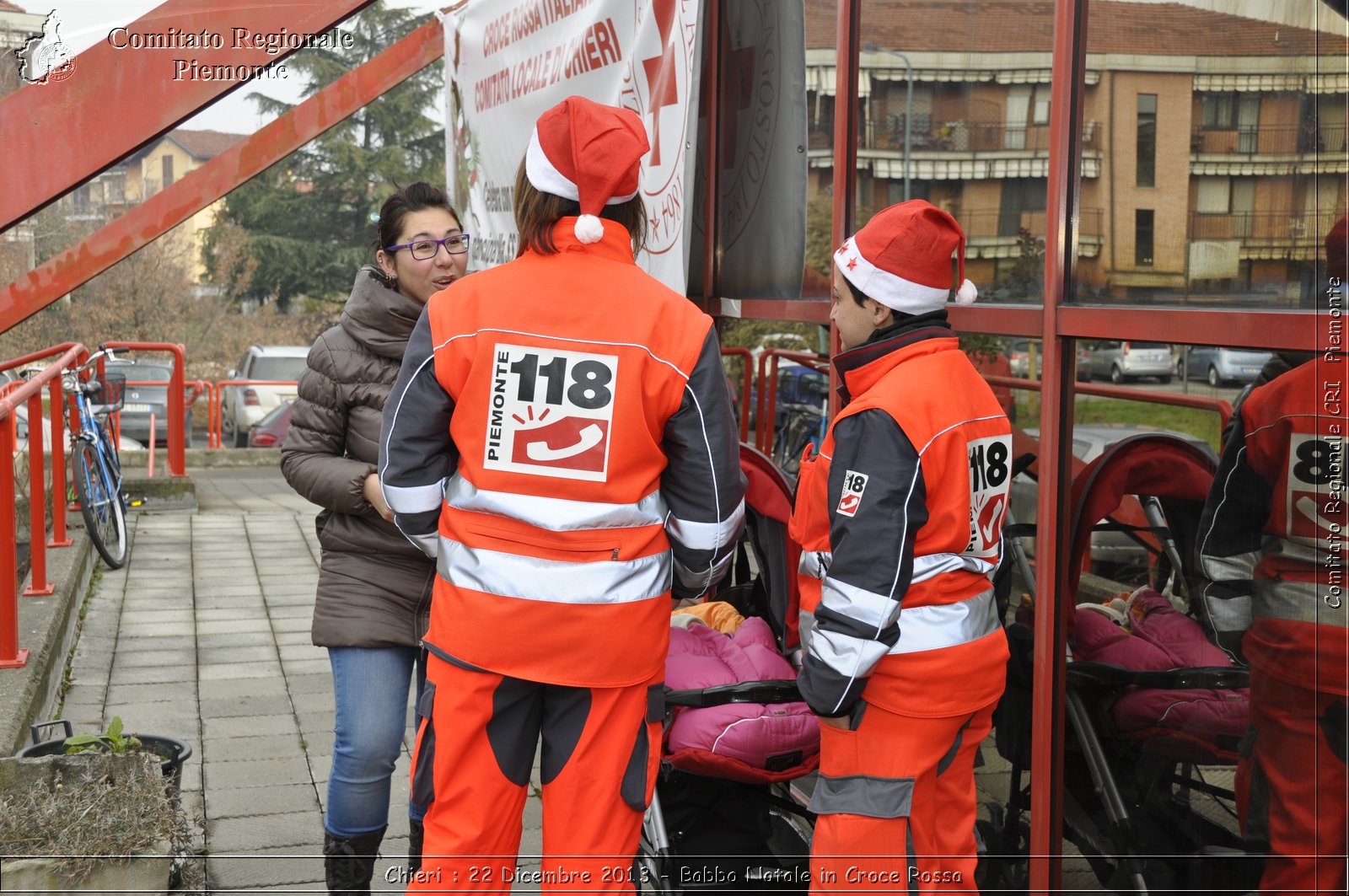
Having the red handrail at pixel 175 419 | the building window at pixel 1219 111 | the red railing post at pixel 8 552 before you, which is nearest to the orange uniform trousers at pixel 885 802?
the building window at pixel 1219 111

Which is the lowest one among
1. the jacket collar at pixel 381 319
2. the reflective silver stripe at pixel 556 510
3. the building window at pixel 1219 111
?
the reflective silver stripe at pixel 556 510

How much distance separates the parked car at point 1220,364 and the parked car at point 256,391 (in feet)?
54.3

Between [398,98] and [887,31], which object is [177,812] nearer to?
[887,31]

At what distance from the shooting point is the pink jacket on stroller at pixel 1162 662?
103 inches

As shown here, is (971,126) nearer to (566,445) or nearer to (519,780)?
(566,445)

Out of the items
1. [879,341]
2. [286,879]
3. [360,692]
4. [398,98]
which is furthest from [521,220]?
[398,98]

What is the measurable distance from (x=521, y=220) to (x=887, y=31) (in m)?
1.57

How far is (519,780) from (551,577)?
42 centimetres

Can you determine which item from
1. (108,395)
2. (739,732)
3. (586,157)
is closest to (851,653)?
(739,732)

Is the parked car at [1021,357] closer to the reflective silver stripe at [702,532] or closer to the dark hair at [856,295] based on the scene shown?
the dark hair at [856,295]

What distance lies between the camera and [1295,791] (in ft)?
7.75

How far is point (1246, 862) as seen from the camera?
2547 mm

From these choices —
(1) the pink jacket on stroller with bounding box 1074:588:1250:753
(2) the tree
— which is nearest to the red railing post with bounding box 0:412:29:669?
(1) the pink jacket on stroller with bounding box 1074:588:1250:753

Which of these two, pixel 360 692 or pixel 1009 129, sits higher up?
pixel 1009 129
